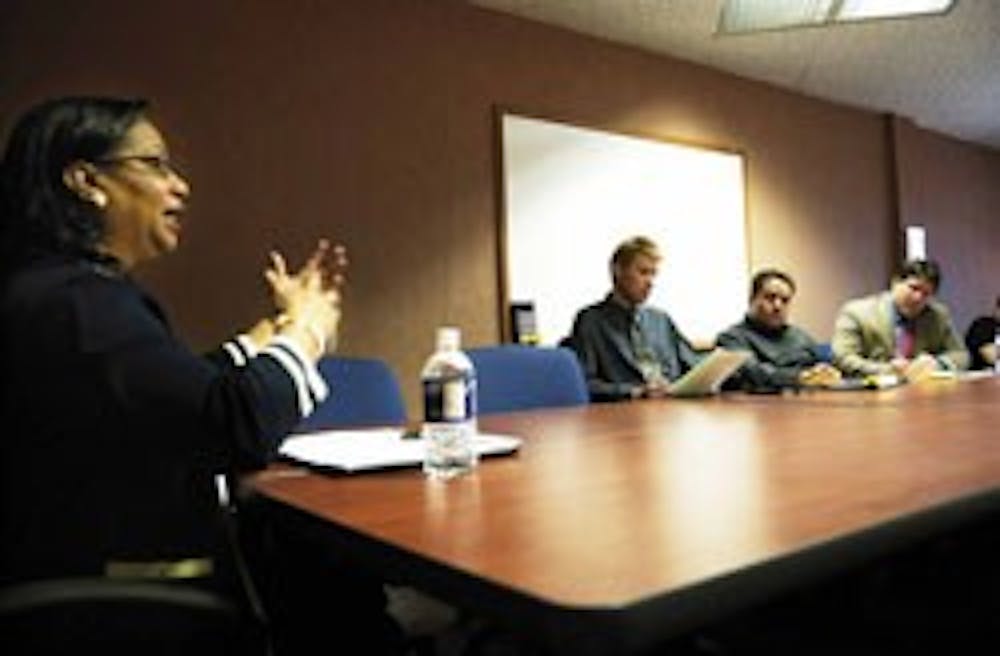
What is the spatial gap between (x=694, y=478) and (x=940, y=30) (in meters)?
4.22

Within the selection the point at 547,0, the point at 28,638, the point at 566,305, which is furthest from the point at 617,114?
the point at 28,638

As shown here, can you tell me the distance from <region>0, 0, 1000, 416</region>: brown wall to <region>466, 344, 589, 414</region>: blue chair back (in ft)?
3.37

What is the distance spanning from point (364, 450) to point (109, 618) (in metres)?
0.47

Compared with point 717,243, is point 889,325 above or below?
below

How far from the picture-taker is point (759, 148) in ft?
16.6

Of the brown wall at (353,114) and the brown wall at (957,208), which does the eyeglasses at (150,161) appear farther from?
the brown wall at (957,208)

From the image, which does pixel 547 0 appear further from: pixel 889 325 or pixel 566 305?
pixel 889 325

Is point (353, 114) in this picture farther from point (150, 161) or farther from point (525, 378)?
point (150, 161)

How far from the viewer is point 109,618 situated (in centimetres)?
92

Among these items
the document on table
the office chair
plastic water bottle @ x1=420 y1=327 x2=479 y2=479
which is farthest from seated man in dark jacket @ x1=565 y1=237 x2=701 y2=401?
the office chair

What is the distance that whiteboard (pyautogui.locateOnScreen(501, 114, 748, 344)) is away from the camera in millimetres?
3902

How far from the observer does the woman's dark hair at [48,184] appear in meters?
1.11

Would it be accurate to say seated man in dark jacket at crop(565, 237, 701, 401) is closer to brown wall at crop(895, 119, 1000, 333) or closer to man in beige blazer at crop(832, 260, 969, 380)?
man in beige blazer at crop(832, 260, 969, 380)

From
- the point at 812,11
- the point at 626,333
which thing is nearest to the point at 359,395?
the point at 626,333
